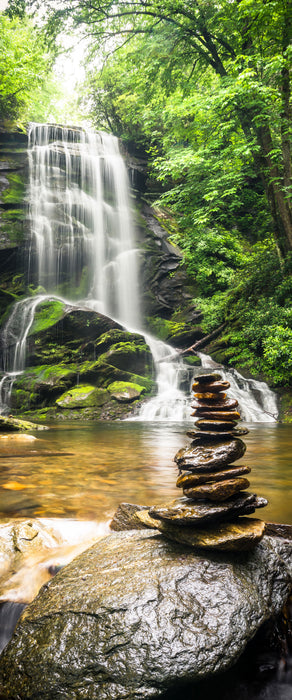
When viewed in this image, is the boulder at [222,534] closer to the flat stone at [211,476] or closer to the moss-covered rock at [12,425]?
the flat stone at [211,476]

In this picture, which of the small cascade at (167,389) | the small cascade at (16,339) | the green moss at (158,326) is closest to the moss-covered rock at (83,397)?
the small cascade at (167,389)

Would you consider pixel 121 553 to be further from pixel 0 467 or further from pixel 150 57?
pixel 150 57

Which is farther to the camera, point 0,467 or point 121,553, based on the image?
point 0,467

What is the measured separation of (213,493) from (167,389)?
12.9 meters

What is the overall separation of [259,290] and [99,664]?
584 inches

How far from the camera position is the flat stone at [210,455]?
2.16m

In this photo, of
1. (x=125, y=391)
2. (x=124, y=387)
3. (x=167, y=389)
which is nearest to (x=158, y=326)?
(x=167, y=389)

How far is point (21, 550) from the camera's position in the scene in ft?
8.18

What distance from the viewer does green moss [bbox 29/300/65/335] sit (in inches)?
661

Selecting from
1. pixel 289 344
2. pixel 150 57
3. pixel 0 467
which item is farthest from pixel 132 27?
pixel 0 467

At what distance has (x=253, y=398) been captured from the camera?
12.8 meters

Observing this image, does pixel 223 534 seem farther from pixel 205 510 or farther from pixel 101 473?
pixel 101 473

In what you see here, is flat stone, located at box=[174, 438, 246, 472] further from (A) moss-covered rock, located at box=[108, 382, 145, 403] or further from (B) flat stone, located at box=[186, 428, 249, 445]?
(A) moss-covered rock, located at box=[108, 382, 145, 403]

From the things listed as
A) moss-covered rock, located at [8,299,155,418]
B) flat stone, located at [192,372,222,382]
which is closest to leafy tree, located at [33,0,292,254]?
moss-covered rock, located at [8,299,155,418]
